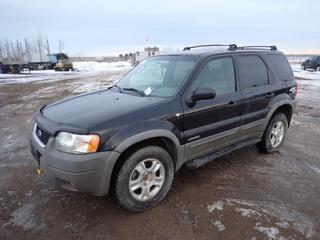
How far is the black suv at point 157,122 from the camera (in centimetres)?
289

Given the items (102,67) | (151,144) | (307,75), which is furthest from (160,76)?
(102,67)

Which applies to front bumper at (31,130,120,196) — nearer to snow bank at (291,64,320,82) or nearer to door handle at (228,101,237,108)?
door handle at (228,101,237,108)

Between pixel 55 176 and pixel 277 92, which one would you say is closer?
pixel 55 176

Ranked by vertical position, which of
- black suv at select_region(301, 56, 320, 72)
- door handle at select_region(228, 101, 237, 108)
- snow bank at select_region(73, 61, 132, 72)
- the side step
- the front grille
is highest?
door handle at select_region(228, 101, 237, 108)

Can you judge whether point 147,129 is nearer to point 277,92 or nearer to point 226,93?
point 226,93

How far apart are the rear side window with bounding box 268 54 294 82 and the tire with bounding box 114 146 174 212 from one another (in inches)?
110

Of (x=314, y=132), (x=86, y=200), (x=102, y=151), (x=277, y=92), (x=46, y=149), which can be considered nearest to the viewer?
(x=102, y=151)

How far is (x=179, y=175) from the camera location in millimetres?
4262

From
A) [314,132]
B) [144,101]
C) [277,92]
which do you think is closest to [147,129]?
[144,101]

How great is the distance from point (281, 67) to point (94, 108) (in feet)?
11.5

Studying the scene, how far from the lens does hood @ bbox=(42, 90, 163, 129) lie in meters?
3.02

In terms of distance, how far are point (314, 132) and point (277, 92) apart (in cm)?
240

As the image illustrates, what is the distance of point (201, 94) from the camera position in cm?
344

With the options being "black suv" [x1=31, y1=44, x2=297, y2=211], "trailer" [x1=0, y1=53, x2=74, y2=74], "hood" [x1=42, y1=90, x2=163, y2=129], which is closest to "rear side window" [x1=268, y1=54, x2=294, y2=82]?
"black suv" [x1=31, y1=44, x2=297, y2=211]
